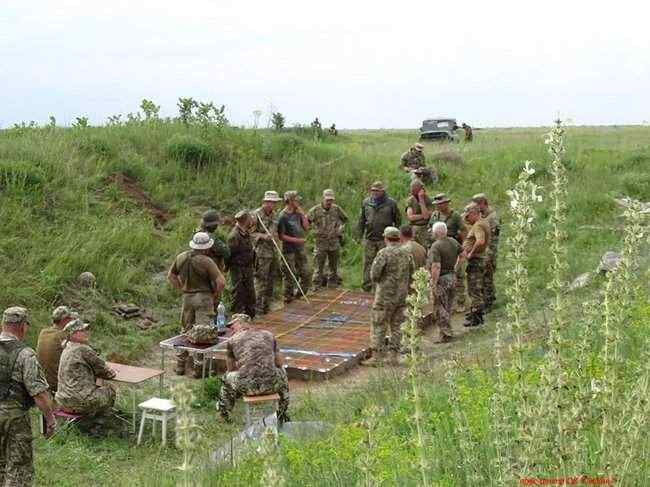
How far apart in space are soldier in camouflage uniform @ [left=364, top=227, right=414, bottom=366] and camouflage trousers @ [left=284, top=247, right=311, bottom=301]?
137 inches

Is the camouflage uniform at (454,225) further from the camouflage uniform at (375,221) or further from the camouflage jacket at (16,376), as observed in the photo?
the camouflage jacket at (16,376)

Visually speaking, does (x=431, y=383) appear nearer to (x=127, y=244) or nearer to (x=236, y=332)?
(x=236, y=332)

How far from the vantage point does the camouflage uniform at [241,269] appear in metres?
13.3

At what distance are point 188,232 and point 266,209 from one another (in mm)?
2651

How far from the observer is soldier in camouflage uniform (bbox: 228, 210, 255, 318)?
43.7 feet

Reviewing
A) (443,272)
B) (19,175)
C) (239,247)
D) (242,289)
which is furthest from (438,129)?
(443,272)

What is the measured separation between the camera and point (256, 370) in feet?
29.4

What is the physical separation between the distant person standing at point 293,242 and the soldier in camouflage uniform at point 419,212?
195 centimetres

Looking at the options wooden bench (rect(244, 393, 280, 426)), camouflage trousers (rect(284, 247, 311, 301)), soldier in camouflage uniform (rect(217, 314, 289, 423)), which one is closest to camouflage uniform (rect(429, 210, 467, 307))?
camouflage trousers (rect(284, 247, 311, 301))

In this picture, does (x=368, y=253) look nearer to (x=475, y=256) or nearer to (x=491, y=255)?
(x=491, y=255)

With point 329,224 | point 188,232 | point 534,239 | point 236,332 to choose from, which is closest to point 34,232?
point 188,232

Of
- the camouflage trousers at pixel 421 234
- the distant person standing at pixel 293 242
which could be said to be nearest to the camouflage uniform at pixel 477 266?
the camouflage trousers at pixel 421 234

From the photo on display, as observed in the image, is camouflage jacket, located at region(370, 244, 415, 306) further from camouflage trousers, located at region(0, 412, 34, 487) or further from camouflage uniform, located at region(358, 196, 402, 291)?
camouflage trousers, located at region(0, 412, 34, 487)

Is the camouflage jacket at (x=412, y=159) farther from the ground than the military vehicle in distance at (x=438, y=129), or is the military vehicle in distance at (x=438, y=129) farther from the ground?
the military vehicle in distance at (x=438, y=129)
